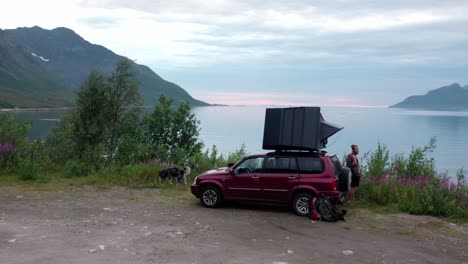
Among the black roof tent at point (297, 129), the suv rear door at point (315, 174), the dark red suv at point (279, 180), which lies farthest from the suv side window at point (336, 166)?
the black roof tent at point (297, 129)

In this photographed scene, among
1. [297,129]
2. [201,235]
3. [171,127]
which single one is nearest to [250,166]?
[297,129]

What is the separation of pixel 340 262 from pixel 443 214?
567 cm

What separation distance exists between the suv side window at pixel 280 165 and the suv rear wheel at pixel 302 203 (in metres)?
0.70

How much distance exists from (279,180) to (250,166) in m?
1.03

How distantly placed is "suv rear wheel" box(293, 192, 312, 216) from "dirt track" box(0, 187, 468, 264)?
253 millimetres

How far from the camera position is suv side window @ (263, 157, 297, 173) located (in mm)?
12375

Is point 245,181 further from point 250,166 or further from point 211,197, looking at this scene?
point 211,197

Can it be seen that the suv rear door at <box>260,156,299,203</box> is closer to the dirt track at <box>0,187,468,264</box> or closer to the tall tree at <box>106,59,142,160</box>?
the dirt track at <box>0,187,468,264</box>

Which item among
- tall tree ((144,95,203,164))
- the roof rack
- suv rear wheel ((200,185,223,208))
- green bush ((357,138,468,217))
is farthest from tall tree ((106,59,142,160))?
green bush ((357,138,468,217))

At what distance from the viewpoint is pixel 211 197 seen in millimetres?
13141

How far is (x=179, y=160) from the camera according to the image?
2069 centimetres

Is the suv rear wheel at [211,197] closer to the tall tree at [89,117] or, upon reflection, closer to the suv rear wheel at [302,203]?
the suv rear wheel at [302,203]

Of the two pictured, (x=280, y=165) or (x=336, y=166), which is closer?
(x=336, y=166)

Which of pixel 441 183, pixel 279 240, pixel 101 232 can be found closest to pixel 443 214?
pixel 441 183
